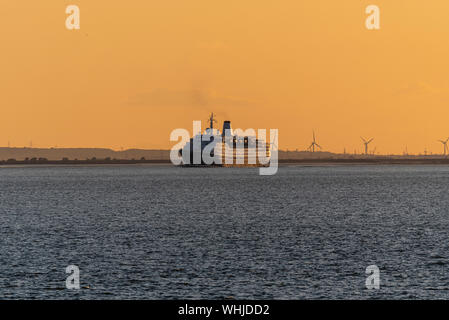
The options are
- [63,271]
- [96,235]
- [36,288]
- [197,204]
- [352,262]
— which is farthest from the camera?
[197,204]

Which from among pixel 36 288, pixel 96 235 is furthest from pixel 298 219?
pixel 36 288

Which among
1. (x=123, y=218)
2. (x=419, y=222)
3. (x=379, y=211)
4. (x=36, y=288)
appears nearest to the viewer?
(x=36, y=288)

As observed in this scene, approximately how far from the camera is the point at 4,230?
58625 millimetres

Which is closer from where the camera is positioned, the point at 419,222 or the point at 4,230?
the point at 4,230

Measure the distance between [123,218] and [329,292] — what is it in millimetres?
41836

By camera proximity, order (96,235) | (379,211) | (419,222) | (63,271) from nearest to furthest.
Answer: (63,271) < (96,235) < (419,222) < (379,211)

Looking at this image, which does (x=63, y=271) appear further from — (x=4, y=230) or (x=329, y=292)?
(x=4, y=230)

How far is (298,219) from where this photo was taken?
225ft

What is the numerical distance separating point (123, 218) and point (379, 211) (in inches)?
1154

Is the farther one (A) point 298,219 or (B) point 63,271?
(A) point 298,219
